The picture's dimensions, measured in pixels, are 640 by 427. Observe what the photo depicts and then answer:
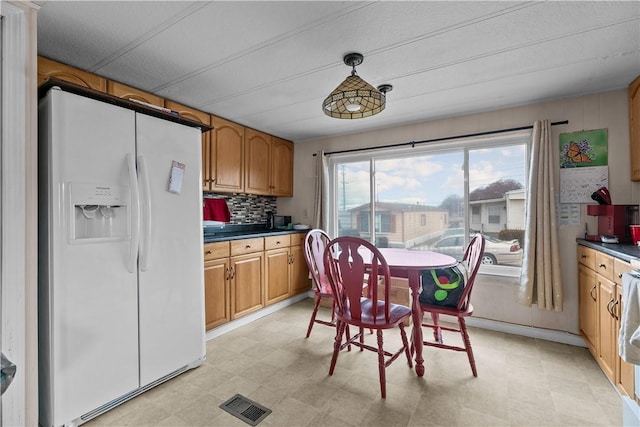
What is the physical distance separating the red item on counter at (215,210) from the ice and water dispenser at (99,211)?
4.79ft

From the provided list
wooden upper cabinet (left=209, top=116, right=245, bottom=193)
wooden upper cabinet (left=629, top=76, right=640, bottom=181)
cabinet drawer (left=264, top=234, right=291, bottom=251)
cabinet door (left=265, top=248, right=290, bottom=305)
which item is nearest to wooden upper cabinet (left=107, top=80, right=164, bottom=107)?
wooden upper cabinet (left=209, top=116, right=245, bottom=193)

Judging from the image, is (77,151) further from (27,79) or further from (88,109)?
(27,79)

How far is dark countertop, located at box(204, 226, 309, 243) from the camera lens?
2.87 metres

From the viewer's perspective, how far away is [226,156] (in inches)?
129

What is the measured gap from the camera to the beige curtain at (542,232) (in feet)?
8.61

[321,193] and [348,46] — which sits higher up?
[348,46]

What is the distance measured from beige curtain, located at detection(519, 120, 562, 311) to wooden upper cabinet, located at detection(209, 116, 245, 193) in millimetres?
2949

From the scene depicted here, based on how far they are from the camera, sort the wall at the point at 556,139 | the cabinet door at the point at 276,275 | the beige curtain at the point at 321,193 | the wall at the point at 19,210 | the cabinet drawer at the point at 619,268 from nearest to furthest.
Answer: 1. the wall at the point at 19,210
2. the cabinet drawer at the point at 619,268
3. the wall at the point at 556,139
4. the cabinet door at the point at 276,275
5. the beige curtain at the point at 321,193

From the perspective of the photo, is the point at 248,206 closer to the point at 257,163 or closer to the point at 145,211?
the point at 257,163

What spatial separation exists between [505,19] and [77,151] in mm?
2413

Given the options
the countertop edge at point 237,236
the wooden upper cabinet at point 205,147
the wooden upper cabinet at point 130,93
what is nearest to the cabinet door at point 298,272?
the countertop edge at point 237,236

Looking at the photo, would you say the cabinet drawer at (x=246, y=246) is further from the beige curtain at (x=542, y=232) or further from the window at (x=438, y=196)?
the beige curtain at (x=542, y=232)

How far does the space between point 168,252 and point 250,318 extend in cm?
149

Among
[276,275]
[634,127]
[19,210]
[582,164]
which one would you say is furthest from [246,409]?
[634,127]
